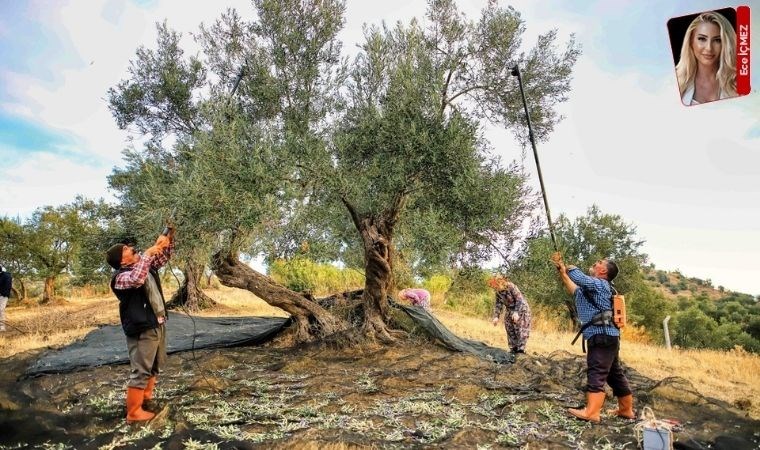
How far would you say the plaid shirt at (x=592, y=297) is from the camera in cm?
687

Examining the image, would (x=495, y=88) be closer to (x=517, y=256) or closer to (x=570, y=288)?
(x=517, y=256)

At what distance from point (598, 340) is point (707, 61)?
4.12 metres

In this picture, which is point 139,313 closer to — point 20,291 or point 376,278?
point 376,278

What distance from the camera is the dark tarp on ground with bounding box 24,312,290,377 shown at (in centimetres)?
1005

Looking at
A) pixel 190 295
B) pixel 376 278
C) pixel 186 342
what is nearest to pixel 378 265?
pixel 376 278

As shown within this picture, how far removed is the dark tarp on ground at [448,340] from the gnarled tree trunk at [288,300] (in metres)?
1.72

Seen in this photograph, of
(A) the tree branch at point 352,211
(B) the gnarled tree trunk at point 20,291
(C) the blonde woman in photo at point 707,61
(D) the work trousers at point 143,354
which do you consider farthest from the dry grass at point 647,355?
(B) the gnarled tree trunk at point 20,291

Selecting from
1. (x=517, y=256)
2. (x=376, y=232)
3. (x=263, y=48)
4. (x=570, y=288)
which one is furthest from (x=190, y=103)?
(x=570, y=288)

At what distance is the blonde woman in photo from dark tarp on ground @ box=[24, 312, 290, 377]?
7999mm

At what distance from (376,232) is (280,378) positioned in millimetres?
3984

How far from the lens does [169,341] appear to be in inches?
485

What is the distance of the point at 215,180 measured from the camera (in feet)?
28.2

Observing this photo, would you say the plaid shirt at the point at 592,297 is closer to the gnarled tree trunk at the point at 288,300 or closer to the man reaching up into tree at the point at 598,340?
the man reaching up into tree at the point at 598,340

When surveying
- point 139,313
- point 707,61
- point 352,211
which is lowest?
point 139,313
